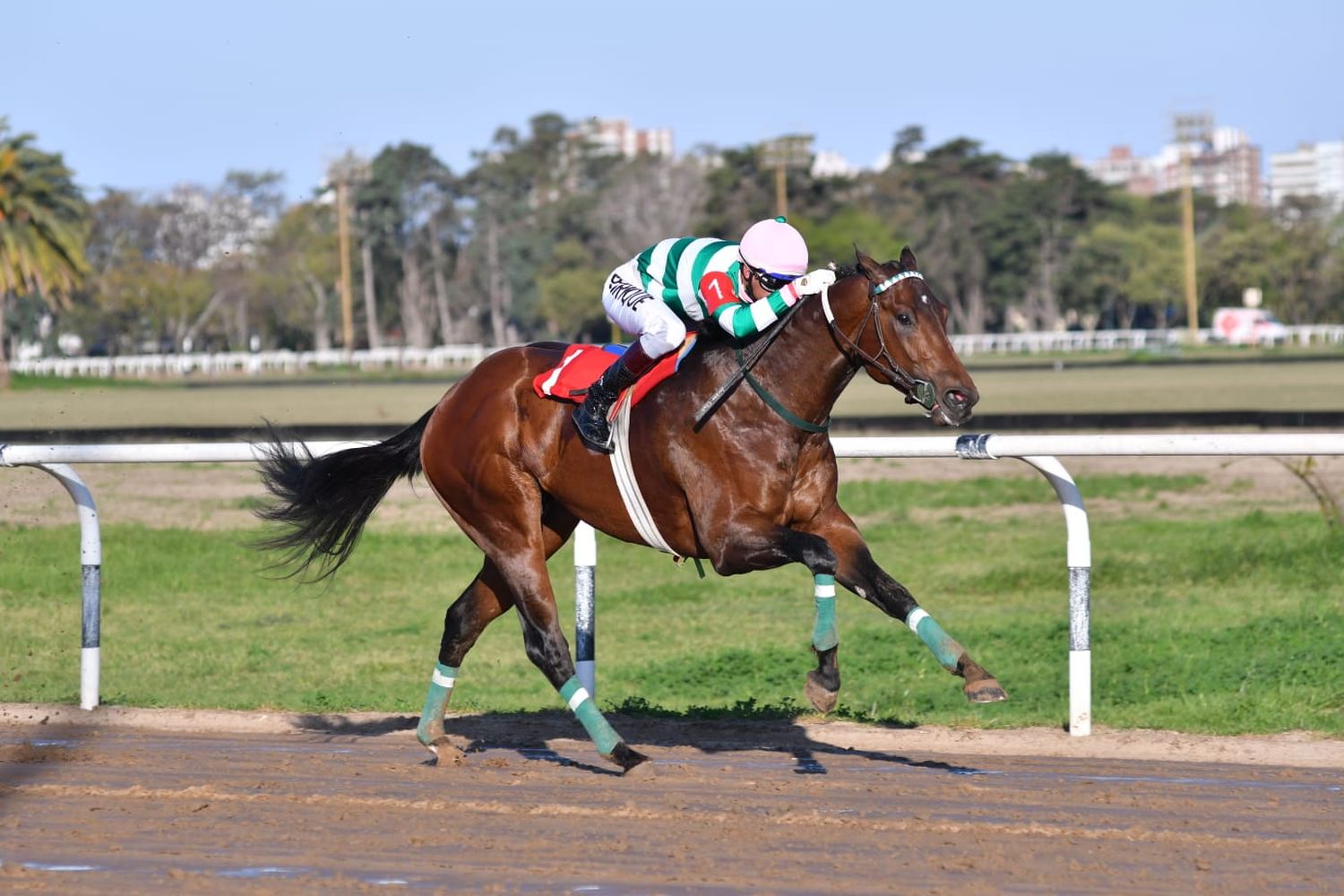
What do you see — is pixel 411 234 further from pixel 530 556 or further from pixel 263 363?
pixel 530 556

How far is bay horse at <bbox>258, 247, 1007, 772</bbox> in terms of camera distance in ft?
16.9

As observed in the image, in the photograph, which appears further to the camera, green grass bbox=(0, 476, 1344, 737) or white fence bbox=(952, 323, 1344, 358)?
white fence bbox=(952, 323, 1344, 358)

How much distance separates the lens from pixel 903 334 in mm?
5152

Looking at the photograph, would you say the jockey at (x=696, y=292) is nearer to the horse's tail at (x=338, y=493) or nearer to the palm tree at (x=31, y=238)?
the horse's tail at (x=338, y=493)

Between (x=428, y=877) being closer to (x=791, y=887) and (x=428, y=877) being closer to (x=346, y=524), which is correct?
(x=791, y=887)

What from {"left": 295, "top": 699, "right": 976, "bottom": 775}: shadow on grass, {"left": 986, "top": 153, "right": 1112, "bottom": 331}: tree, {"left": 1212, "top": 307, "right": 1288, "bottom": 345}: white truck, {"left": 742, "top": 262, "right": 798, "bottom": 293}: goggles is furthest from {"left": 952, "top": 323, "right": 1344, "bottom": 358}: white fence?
{"left": 742, "top": 262, "right": 798, "bottom": 293}: goggles

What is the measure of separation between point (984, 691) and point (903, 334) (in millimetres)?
1070

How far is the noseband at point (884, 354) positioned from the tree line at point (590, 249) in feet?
202

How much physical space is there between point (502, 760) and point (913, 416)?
52.6 ft

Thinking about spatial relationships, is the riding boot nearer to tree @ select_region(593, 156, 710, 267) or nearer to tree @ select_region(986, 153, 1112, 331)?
tree @ select_region(593, 156, 710, 267)

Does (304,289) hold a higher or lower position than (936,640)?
higher

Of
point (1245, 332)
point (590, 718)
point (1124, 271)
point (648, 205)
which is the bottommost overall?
point (590, 718)

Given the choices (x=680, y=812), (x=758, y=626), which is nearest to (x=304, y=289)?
(x=758, y=626)

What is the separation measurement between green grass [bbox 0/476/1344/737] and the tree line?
54720mm
